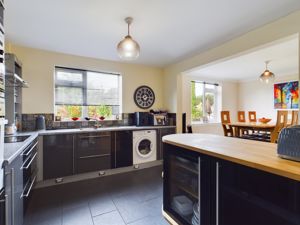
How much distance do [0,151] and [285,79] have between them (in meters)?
6.67

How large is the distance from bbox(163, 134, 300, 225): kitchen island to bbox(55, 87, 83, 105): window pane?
2544 mm

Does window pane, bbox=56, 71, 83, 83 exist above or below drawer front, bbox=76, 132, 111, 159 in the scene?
above

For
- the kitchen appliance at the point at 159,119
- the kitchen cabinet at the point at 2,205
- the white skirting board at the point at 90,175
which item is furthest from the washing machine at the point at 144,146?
the kitchen cabinet at the point at 2,205

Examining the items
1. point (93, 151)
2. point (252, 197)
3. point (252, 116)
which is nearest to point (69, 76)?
point (93, 151)

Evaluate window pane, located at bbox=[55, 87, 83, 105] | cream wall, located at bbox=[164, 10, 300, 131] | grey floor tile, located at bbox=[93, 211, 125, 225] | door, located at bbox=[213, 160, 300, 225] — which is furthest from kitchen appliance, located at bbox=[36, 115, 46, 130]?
door, located at bbox=[213, 160, 300, 225]

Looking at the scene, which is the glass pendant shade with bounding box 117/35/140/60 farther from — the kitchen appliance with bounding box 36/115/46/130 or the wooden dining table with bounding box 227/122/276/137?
the wooden dining table with bounding box 227/122/276/137

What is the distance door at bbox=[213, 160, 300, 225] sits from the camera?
0.82 meters

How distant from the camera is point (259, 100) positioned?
19.1ft

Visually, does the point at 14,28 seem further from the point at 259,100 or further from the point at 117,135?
the point at 259,100

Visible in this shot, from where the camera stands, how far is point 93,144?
2.98 meters

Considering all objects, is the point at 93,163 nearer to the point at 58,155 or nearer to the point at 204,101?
the point at 58,155

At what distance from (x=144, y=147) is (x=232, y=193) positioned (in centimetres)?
257

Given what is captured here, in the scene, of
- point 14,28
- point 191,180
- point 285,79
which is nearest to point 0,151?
point 191,180

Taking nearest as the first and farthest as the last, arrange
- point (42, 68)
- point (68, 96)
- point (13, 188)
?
point (13, 188) → point (42, 68) → point (68, 96)
